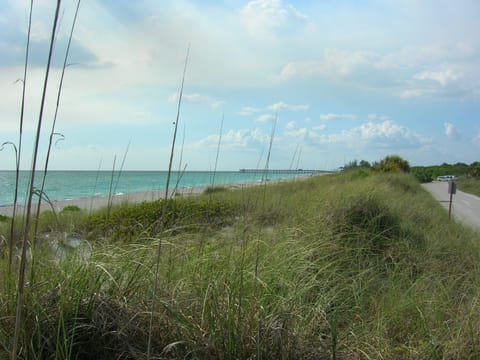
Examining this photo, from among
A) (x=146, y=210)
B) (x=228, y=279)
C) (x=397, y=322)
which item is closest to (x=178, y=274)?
(x=228, y=279)

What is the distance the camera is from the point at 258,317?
2.84m

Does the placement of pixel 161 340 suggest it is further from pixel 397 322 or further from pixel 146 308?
pixel 397 322

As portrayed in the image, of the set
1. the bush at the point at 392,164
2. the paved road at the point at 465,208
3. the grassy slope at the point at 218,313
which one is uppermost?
the bush at the point at 392,164

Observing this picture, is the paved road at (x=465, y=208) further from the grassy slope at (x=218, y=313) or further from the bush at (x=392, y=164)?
the grassy slope at (x=218, y=313)

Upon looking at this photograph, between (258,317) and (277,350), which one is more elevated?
(258,317)

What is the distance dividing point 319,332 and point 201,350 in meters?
0.91

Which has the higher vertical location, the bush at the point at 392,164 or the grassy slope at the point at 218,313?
the bush at the point at 392,164

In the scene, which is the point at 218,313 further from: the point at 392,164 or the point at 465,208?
the point at 392,164

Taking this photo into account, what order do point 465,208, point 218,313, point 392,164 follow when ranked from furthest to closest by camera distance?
1. point 392,164
2. point 465,208
3. point 218,313

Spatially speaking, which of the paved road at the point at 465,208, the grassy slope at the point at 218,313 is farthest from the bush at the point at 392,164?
the grassy slope at the point at 218,313

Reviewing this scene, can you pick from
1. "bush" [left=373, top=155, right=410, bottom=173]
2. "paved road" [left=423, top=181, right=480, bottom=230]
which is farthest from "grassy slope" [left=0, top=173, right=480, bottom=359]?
"bush" [left=373, top=155, right=410, bottom=173]

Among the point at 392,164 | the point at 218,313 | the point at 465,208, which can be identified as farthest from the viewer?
the point at 392,164

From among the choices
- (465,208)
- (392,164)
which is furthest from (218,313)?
(392,164)

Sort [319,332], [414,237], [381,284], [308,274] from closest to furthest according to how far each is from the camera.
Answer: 1. [319,332]
2. [308,274]
3. [381,284]
4. [414,237]
